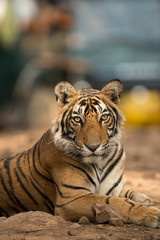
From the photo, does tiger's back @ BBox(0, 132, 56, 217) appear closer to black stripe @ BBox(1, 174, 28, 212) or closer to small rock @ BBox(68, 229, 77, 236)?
black stripe @ BBox(1, 174, 28, 212)

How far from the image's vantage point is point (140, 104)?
36.9ft

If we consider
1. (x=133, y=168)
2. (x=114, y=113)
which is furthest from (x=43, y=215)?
(x=133, y=168)

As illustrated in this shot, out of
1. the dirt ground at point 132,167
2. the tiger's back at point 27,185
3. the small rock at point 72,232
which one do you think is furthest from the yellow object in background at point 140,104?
the small rock at point 72,232

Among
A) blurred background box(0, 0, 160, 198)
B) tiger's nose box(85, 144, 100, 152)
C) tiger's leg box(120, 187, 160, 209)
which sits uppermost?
blurred background box(0, 0, 160, 198)

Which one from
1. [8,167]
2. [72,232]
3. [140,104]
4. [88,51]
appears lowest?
[72,232]

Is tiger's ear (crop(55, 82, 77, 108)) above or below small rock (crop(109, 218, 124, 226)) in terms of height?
above

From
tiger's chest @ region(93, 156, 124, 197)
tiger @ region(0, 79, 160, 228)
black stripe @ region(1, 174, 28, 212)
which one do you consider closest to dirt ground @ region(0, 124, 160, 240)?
tiger @ region(0, 79, 160, 228)

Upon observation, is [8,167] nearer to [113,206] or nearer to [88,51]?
[113,206]

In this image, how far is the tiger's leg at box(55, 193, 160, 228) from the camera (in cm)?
379

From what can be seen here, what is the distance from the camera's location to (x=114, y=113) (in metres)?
4.36

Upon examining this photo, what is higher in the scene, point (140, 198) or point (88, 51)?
point (88, 51)

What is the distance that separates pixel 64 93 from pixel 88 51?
24.7ft

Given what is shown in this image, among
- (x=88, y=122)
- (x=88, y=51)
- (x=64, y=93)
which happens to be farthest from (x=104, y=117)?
(x=88, y=51)

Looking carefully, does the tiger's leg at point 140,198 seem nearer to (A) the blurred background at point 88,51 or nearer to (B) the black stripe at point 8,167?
(B) the black stripe at point 8,167
